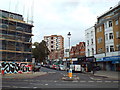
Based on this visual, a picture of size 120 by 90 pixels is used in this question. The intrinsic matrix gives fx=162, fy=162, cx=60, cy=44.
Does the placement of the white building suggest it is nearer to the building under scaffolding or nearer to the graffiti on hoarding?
the building under scaffolding

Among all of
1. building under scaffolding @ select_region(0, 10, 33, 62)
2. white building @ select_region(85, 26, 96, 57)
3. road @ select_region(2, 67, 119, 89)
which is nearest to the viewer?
road @ select_region(2, 67, 119, 89)

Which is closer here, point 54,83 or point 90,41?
point 54,83

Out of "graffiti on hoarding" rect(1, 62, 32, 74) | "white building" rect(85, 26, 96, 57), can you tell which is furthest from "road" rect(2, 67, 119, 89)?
"white building" rect(85, 26, 96, 57)

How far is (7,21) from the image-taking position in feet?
154

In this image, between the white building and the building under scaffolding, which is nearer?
the building under scaffolding

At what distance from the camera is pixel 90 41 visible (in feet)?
153

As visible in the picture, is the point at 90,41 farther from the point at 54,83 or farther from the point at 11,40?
the point at 54,83

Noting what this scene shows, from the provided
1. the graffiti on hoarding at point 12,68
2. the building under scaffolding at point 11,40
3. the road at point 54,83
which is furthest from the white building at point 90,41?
the road at point 54,83

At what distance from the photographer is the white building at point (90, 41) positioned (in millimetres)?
44934

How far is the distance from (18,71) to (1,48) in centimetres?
1422

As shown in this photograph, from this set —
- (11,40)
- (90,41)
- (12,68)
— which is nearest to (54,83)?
(12,68)

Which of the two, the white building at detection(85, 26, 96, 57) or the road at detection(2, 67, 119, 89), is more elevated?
the white building at detection(85, 26, 96, 57)

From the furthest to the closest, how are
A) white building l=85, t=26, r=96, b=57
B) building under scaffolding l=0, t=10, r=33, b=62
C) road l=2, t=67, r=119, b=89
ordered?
1. white building l=85, t=26, r=96, b=57
2. building under scaffolding l=0, t=10, r=33, b=62
3. road l=2, t=67, r=119, b=89

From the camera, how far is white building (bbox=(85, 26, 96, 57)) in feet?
147
